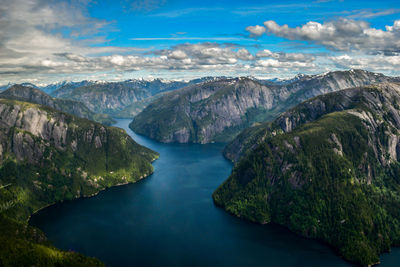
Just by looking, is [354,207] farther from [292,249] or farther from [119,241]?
[119,241]

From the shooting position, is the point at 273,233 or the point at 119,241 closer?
the point at 119,241

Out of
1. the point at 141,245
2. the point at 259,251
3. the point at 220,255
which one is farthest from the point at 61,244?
the point at 259,251

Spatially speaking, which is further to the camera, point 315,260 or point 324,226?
point 324,226

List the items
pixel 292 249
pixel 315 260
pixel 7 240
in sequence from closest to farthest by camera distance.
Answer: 1. pixel 7 240
2. pixel 315 260
3. pixel 292 249

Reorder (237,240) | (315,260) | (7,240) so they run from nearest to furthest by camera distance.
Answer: (7,240) → (315,260) → (237,240)

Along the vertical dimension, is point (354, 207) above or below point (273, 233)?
above

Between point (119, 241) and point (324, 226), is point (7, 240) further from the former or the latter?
point (324, 226)

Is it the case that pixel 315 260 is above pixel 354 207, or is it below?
below

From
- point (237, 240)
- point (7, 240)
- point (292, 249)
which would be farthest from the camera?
point (237, 240)

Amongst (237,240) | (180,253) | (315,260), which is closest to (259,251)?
(237,240)
